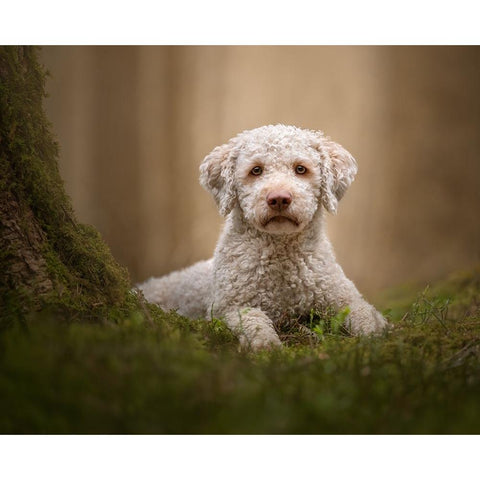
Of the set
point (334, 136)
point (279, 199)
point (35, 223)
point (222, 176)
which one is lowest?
point (35, 223)

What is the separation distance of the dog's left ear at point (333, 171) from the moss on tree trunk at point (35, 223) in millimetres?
1567

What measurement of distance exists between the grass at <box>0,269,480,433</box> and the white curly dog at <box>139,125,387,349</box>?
40.2 inches

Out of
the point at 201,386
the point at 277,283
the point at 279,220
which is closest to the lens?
the point at 201,386

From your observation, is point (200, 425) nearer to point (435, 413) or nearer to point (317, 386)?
point (317, 386)

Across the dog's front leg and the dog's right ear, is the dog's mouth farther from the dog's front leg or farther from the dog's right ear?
the dog's front leg

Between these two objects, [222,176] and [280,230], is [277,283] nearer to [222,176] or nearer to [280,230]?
[280,230]

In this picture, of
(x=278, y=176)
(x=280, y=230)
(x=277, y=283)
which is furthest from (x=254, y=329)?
(x=278, y=176)

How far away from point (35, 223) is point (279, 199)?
4.85 feet

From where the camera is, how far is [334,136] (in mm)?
10688

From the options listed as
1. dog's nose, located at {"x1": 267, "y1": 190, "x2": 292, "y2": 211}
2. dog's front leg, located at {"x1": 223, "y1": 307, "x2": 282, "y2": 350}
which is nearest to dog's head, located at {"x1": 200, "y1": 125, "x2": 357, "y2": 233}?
dog's nose, located at {"x1": 267, "y1": 190, "x2": 292, "y2": 211}

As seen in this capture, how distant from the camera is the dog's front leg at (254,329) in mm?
3140

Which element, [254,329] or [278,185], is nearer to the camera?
[254,329]

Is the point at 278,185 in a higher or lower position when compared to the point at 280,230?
higher

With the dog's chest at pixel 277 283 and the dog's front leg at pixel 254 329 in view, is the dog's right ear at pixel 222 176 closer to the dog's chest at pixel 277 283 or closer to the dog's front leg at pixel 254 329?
the dog's chest at pixel 277 283
